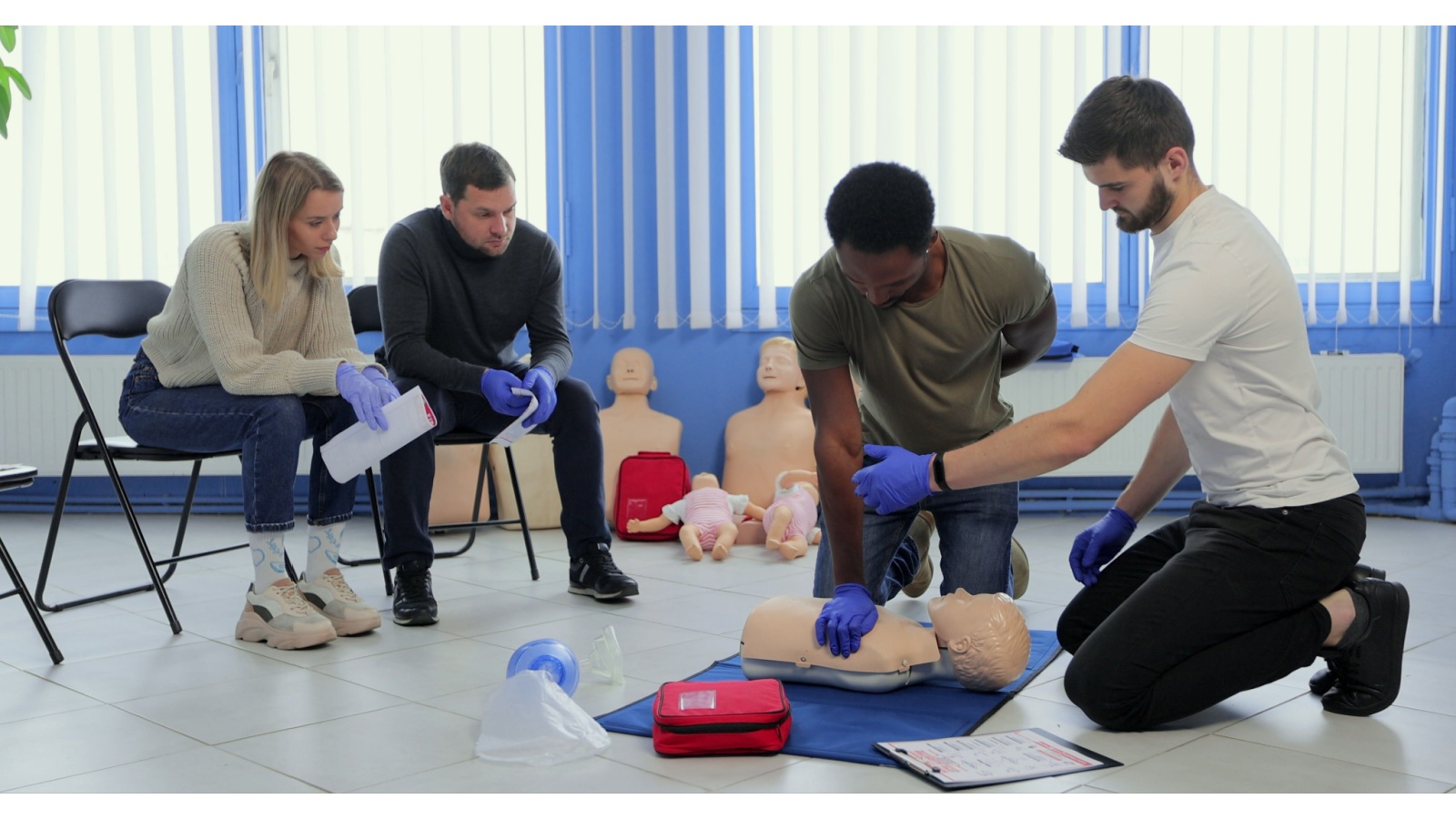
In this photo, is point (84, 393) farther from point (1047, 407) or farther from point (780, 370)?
point (1047, 407)

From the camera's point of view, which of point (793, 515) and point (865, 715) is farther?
point (793, 515)

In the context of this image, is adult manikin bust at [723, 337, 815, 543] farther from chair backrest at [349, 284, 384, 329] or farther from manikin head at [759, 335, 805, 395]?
chair backrest at [349, 284, 384, 329]

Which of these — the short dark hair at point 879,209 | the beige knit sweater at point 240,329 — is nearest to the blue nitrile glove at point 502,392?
the beige knit sweater at point 240,329

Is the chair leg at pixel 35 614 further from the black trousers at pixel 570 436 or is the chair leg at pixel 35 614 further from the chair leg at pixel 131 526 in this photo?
the black trousers at pixel 570 436

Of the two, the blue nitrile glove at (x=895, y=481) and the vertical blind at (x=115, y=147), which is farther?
the vertical blind at (x=115, y=147)

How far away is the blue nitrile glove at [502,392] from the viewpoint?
260cm

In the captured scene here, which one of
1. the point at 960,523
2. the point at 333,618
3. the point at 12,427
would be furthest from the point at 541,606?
the point at 12,427

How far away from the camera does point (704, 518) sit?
3.54 metres

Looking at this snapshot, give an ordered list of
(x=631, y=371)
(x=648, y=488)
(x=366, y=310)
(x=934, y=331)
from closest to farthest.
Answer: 1. (x=934, y=331)
2. (x=366, y=310)
3. (x=648, y=488)
4. (x=631, y=371)

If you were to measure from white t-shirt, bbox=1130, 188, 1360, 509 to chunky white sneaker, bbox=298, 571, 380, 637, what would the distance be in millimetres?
1579

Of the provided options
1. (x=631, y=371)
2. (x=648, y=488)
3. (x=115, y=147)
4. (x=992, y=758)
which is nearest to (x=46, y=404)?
(x=115, y=147)

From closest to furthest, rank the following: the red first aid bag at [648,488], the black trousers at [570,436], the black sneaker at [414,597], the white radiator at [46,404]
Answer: the black sneaker at [414,597]
the black trousers at [570,436]
the red first aid bag at [648,488]
the white radiator at [46,404]

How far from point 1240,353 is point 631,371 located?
8.25 feet

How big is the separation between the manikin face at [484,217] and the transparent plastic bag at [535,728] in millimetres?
1223
